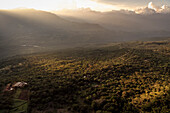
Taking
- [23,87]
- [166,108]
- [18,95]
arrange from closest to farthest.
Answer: [166,108]
[18,95]
[23,87]

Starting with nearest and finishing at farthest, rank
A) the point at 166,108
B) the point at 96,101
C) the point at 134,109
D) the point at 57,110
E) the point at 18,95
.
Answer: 1. the point at 166,108
2. the point at 134,109
3. the point at 57,110
4. the point at 96,101
5. the point at 18,95

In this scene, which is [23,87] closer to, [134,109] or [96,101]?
[96,101]

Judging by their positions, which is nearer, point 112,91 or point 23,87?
point 112,91

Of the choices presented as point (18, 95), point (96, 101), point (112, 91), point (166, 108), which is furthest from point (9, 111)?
point (166, 108)

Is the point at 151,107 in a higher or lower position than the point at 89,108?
higher

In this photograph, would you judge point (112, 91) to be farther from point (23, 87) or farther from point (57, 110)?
point (23, 87)

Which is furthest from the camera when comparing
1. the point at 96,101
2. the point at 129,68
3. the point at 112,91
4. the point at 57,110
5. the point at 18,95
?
the point at 129,68

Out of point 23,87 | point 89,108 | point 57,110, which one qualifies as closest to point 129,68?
point 89,108

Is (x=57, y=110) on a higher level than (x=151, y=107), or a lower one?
lower

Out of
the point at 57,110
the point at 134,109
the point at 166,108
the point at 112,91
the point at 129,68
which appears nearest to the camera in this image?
the point at 166,108
